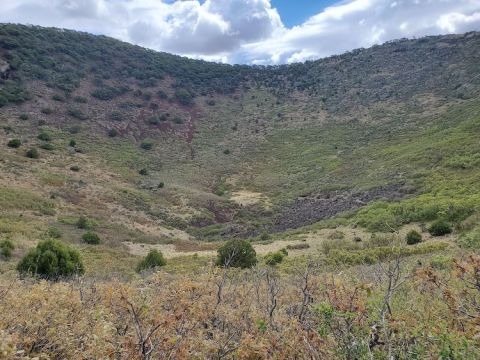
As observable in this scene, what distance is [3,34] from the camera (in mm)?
60344

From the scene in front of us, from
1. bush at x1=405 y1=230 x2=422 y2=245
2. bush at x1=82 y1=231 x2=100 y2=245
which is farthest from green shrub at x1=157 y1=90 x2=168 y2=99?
bush at x1=405 y1=230 x2=422 y2=245

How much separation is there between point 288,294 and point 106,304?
3.55 m

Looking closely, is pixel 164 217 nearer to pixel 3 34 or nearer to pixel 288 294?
pixel 288 294

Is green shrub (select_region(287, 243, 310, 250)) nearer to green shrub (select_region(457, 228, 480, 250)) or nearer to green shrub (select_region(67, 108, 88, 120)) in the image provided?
green shrub (select_region(457, 228, 480, 250))

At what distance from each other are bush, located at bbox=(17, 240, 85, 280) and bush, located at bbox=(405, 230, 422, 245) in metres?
14.7

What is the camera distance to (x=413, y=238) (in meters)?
20.3

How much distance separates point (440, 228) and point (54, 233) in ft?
68.3

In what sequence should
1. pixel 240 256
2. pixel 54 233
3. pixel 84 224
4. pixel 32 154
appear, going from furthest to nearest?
pixel 32 154 → pixel 84 224 → pixel 54 233 → pixel 240 256

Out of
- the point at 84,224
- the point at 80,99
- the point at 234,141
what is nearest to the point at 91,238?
the point at 84,224

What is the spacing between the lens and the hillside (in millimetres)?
6395

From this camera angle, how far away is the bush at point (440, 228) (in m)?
20.5

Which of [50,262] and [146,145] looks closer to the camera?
[50,262]

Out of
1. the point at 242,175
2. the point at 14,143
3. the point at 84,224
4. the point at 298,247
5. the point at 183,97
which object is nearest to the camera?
the point at 298,247

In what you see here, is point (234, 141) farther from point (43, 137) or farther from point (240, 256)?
point (240, 256)
